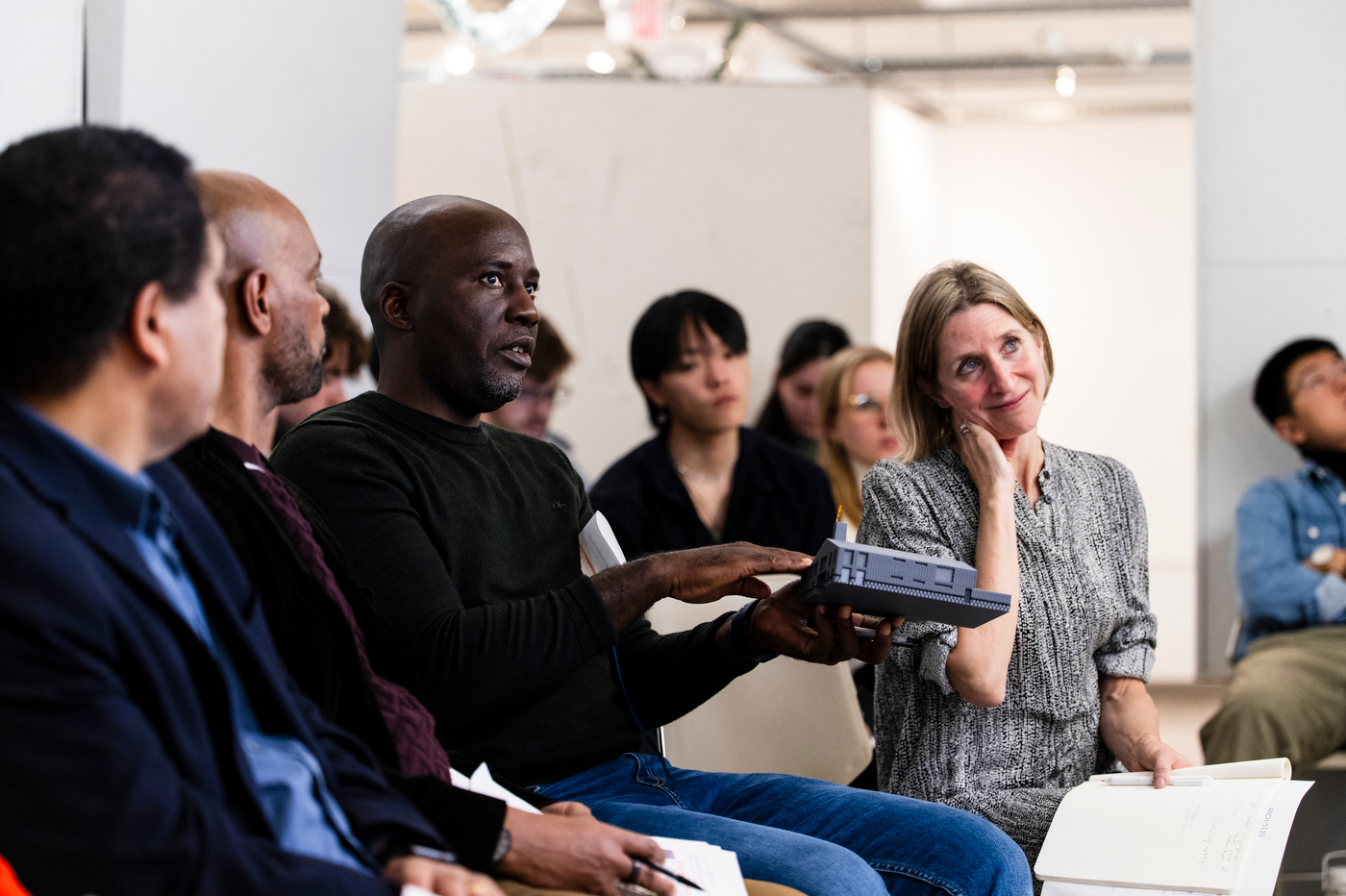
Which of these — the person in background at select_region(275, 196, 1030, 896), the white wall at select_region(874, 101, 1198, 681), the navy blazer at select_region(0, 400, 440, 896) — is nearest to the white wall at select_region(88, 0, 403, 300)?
the person in background at select_region(275, 196, 1030, 896)

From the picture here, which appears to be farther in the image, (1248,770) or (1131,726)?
(1131,726)

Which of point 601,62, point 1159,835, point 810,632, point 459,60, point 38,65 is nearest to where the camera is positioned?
point 1159,835

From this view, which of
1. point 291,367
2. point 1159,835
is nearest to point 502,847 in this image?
point 291,367

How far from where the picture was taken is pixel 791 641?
6.07 ft

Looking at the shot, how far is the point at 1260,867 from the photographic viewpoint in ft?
5.22

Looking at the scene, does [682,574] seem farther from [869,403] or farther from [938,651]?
[869,403]

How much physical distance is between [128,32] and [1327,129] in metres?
3.58

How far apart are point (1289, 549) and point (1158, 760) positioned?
193 cm

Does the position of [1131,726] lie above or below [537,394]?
below

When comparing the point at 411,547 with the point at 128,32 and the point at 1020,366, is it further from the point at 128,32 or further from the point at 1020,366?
the point at 128,32

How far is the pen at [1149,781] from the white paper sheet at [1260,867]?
0.14m

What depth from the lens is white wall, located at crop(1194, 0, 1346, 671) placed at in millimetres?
3855

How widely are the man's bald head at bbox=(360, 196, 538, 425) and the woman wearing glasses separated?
191 cm

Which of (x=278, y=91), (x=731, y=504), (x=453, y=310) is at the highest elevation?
(x=278, y=91)
